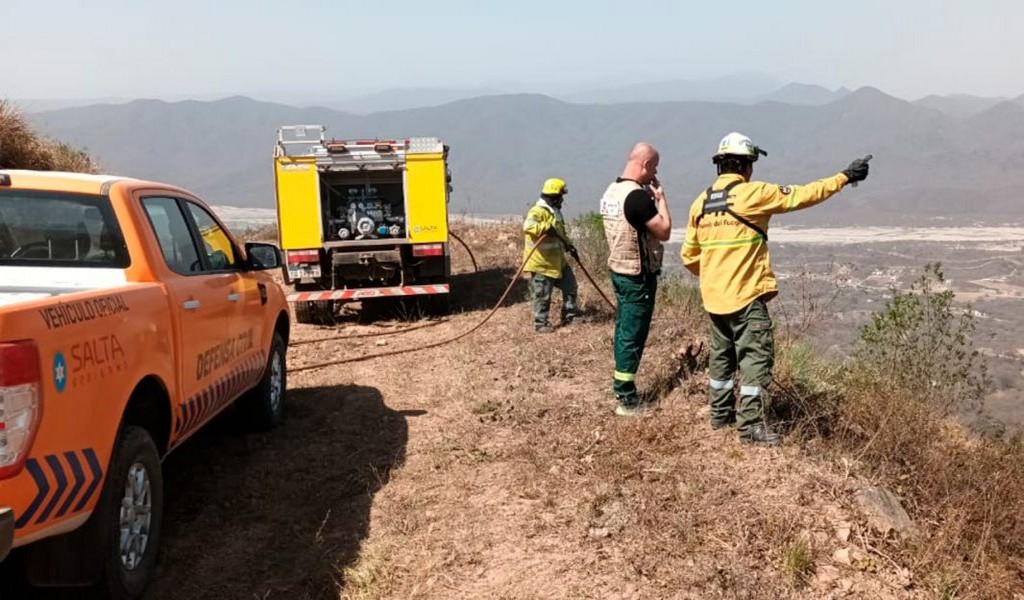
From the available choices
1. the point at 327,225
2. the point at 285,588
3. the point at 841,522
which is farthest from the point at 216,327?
the point at 327,225

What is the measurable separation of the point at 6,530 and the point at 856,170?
4.03 meters

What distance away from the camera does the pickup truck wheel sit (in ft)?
9.92

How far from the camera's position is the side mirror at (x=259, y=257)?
17.4 ft

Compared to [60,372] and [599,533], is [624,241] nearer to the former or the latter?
[599,533]

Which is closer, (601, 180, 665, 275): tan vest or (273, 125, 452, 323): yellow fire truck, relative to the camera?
(601, 180, 665, 275): tan vest

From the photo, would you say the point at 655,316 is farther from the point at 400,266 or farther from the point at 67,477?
the point at 67,477

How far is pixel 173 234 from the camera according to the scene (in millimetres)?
4379

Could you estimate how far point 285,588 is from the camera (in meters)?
3.67

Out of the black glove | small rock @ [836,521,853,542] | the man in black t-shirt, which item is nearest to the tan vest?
the man in black t-shirt

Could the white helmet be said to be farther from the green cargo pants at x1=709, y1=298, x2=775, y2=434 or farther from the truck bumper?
the truck bumper

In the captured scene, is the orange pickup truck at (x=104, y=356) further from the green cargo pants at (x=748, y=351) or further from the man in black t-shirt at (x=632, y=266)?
the green cargo pants at (x=748, y=351)

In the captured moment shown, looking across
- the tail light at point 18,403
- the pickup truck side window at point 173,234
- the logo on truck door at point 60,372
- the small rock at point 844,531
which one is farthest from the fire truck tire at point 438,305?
the tail light at point 18,403

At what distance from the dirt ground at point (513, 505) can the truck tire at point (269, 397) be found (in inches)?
5.5

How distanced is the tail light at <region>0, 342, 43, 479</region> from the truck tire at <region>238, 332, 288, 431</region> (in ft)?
10.2
